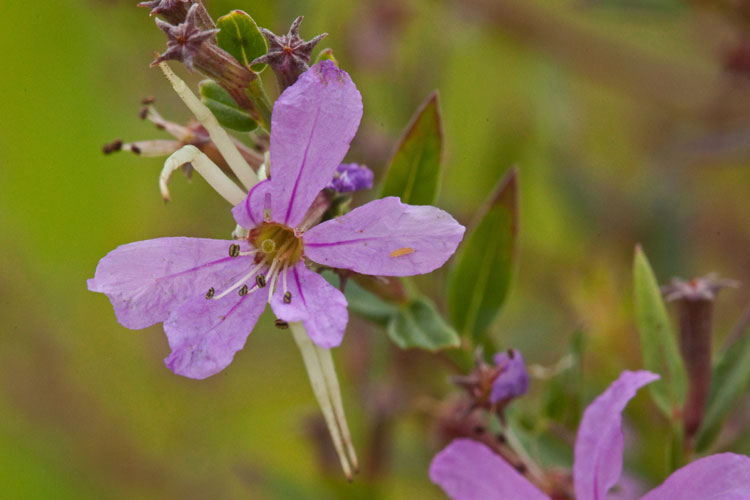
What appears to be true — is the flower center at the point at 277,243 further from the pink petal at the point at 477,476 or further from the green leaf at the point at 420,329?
the pink petal at the point at 477,476

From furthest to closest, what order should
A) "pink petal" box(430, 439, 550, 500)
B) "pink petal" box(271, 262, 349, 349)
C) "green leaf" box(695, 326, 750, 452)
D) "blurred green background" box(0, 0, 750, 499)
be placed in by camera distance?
"blurred green background" box(0, 0, 750, 499) < "green leaf" box(695, 326, 750, 452) < "pink petal" box(430, 439, 550, 500) < "pink petal" box(271, 262, 349, 349)

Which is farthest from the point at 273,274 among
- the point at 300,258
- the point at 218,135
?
the point at 218,135

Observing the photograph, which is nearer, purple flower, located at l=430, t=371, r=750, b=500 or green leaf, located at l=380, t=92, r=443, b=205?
purple flower, located at l=430, t=371, r=750, b=500

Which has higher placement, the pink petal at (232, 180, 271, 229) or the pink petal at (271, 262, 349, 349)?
the pink petal at (232, 180, 271, 229)

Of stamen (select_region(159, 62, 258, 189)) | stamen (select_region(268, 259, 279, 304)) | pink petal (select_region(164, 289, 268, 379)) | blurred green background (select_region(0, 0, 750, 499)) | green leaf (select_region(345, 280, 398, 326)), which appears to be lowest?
blurred green background (select_region(0, 0, 750, 499))

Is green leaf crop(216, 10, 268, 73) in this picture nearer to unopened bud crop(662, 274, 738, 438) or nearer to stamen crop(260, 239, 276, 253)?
stamen crop(260, 239, 276, 253)

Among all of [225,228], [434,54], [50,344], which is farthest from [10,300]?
[434,54]

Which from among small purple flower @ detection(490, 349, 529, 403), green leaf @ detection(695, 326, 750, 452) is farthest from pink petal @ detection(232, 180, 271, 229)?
green leaf @ detection(695, 326, 750, 452)

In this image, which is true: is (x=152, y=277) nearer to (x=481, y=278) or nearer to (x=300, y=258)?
(x=300, y=258)
